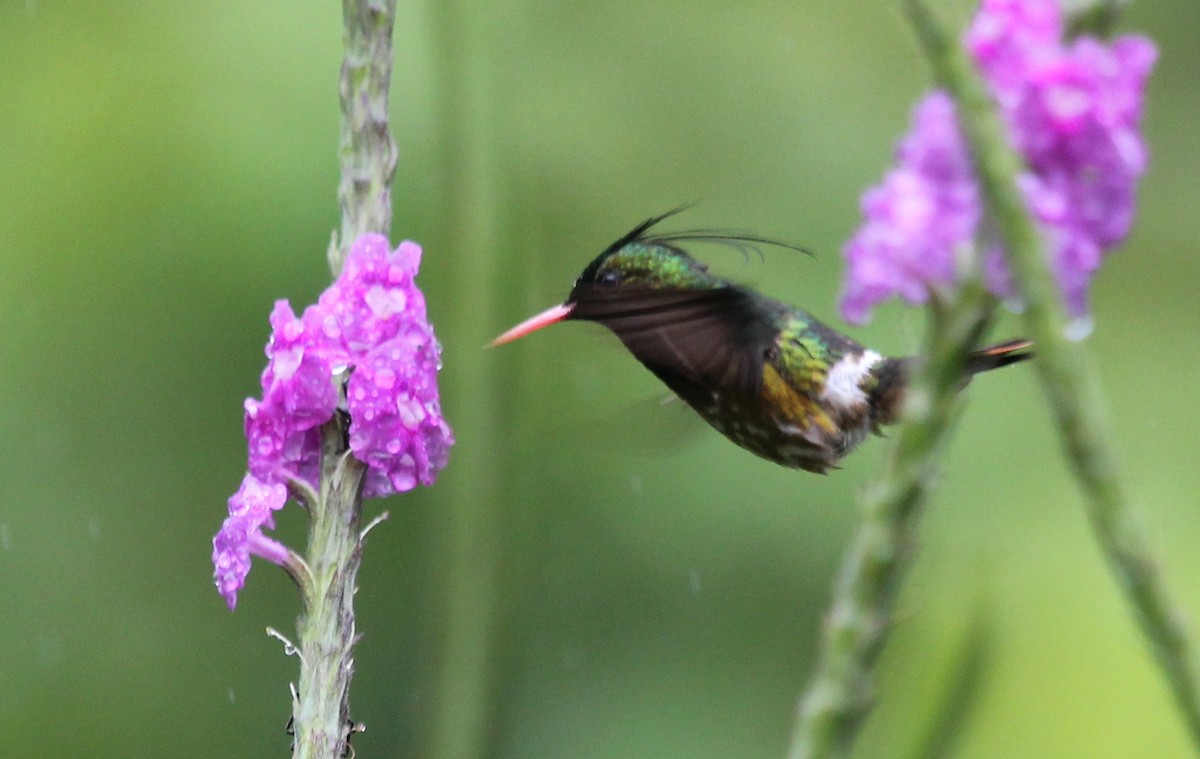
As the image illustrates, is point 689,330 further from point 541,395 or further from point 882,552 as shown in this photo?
point 541,395

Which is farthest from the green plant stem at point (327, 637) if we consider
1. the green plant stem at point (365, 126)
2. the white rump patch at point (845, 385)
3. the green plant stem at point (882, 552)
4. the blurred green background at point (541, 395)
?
the blurred green background at point (541, 395)

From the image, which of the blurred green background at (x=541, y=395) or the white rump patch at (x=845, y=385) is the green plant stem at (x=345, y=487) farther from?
the blurred green background at (x=541, y=395)

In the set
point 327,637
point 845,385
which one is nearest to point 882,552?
point 327,637

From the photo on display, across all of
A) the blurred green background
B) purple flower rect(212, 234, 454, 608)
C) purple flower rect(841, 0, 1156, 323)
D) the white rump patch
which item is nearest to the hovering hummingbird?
the white rump patch

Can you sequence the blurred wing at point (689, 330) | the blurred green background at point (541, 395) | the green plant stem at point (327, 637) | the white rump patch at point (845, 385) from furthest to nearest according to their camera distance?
the blurred green background at point (541, 395), the white rump patch at point (845, 385), the blurred wing at point (689, 330), the green plant stem at point (327, 637)

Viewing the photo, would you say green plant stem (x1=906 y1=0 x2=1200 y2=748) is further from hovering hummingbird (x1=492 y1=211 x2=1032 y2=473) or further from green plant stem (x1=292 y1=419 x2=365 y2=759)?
hovering hummingbird (x1=492 y1=211 x2=1032 y2=473)
